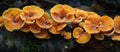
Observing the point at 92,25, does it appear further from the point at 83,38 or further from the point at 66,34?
the point at 66,34

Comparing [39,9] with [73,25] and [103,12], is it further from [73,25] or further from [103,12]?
[103,12]

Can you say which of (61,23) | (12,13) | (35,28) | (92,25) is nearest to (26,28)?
(35,28)

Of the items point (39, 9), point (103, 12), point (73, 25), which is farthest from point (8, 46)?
point (103, 12)

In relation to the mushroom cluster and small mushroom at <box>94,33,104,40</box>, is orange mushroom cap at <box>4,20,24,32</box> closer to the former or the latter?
the mushroom cluster

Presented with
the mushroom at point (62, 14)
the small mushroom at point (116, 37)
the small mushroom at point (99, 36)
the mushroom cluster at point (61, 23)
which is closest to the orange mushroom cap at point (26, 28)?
the mushroom cluster at point (61, 23)

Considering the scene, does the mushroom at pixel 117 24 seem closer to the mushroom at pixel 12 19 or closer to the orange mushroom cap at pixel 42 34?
the orange mushroom cap at pixel 42 34

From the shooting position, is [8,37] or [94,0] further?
[94,0]
